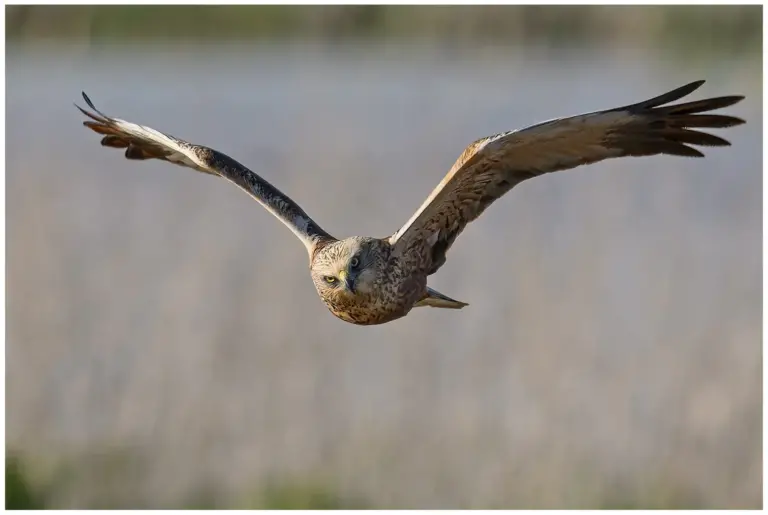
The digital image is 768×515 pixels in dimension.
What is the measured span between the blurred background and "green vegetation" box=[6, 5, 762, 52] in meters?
2.88

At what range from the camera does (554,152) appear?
4.68m

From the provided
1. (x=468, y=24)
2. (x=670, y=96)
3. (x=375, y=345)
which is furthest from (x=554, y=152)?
(x=468, y=24)

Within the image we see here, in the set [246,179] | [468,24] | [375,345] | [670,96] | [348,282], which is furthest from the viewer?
[468,24]

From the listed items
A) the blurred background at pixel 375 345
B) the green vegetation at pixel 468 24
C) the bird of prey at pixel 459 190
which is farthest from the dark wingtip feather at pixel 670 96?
the green vegetation at pixel 468 24

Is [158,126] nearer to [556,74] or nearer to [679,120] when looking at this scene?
[556,74]

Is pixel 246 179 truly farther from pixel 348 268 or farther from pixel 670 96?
pixel 670 96

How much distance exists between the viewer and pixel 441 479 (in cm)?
761

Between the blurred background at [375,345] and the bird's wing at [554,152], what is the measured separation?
3.08 metres

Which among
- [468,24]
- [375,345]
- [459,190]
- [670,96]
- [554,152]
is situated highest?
[468,24]

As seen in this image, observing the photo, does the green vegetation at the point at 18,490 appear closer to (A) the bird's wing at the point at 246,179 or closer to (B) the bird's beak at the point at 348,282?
(A) the bird's wing at the point at 246,179

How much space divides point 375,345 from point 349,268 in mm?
3905

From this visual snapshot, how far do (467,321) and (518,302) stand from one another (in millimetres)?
333

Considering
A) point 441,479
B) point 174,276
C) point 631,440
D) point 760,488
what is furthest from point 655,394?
point 174,276

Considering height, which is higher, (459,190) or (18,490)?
(459,190)
